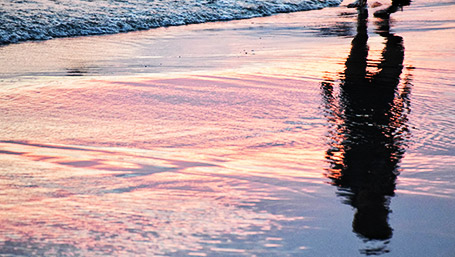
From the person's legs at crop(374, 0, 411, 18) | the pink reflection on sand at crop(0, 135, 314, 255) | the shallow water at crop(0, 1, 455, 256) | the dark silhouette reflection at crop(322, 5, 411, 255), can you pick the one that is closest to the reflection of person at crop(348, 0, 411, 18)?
the person's legs at crop(374, 0, 411, 18)

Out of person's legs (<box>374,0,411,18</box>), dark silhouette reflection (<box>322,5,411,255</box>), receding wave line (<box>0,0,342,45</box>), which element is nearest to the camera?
dark silhouette reflection (<box>322,5,411,255</box>)

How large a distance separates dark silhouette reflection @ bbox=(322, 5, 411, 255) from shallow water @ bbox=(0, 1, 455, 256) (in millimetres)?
10

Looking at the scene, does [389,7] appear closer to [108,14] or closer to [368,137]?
[108,14]

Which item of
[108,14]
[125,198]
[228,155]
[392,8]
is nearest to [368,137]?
[228,155]

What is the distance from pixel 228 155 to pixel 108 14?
267 inches

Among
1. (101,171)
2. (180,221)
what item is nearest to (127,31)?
(101,171)

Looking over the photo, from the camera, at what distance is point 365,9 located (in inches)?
333

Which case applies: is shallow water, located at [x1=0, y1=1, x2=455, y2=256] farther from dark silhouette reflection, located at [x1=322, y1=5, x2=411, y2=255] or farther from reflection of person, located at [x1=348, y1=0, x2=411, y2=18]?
reflection of person, located at [x1=348, y1=0, x2=411, y2=18]

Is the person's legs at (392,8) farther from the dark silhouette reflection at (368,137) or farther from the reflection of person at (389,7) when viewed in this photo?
the dark silhouette reflection at (368,137)

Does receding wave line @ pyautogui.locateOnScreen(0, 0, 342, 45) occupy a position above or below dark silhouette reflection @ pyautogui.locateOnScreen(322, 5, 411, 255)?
above

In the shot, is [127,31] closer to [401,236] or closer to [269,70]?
[269,70]

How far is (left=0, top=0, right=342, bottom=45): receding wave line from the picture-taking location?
24.4ft

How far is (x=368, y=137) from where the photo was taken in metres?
2.91

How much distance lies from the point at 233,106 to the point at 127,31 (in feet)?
16.3
